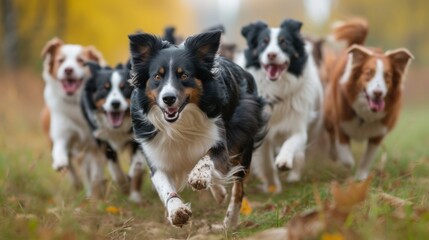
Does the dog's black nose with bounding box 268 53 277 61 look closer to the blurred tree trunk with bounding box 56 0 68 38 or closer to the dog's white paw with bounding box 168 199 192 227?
the dog's white paw with bounding box 168 199 192 227

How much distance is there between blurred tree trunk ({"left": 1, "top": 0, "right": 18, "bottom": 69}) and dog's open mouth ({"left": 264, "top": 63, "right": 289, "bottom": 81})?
13898 mm

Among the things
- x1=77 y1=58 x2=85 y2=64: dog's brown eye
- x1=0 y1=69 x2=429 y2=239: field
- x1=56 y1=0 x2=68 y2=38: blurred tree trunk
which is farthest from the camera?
x1=56 y1=0 x2=68 y2=38: blurred tree trunk

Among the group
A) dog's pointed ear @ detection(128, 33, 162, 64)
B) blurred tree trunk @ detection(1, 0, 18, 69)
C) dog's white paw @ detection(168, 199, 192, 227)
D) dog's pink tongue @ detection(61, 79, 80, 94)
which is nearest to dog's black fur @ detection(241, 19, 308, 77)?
dog's pink tongue @ detection(61, 79, 80, 94)

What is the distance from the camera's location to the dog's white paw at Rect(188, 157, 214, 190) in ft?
17.4

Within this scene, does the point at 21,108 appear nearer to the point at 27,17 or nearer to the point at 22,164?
the point at 27,17

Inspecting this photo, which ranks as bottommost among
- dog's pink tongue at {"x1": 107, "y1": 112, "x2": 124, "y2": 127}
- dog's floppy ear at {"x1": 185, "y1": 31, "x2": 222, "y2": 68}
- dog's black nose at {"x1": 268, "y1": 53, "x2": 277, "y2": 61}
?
dog's pink tongue at {"x1": 107, "y1": 112, "x2": 124, "y2": 127}

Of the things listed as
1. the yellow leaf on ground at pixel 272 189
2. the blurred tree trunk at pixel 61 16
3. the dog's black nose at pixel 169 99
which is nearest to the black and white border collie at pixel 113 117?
the yellow leaf on ground at pixel 272 189

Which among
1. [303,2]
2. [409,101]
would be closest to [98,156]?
[409,101]

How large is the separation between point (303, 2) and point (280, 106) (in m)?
41.7

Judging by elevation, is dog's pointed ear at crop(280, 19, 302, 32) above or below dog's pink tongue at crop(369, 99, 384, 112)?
above

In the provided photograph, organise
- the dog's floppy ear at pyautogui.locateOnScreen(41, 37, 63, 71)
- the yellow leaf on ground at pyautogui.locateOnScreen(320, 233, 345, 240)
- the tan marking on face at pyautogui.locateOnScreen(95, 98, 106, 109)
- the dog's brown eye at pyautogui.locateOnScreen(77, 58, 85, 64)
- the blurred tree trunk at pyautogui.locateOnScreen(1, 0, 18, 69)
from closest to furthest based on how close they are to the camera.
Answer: the yellow leaf on ground at pyautogui.locateOnScreen(320, 233, 345, 240)
the tan marking on face at pyautogui.locateOnScreen(95, 98, 106, 109)
the dog's brown eye at pyautogui.locateOnScreen(77, 58, 85, 64)
the dog's floppy ear at pyautogui.locateOnScreen(41, 37, 63, 71)
the blurred tree trunk at pyautogui.locateOnScreen(1, 0, 18, 69)

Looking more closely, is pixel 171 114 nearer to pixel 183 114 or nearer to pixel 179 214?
pixel 183 114

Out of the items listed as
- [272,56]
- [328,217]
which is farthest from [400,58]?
[328,217]

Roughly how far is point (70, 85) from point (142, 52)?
372 centimetres
